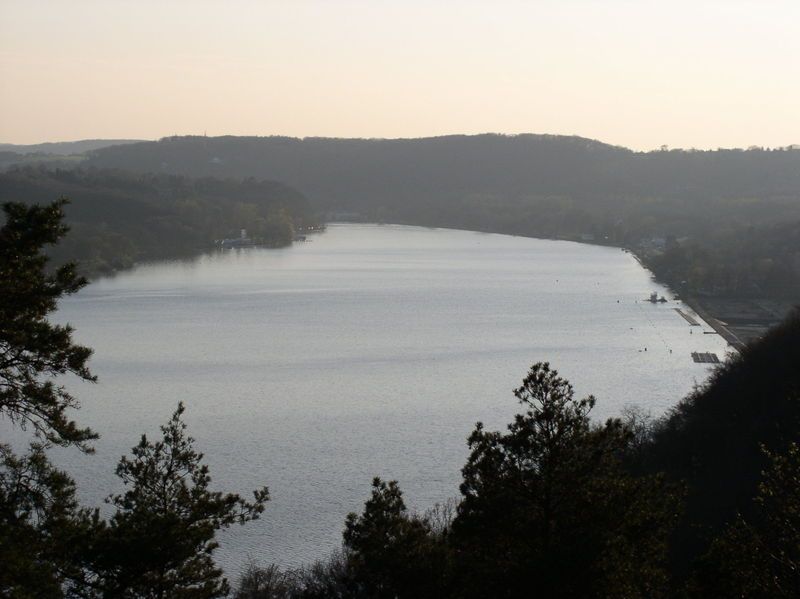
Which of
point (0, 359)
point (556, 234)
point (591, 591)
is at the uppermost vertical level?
point (0, 359)

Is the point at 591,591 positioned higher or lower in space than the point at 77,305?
higher

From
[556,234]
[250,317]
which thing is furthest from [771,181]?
[250,317]

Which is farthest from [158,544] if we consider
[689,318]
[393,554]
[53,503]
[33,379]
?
[689,318]

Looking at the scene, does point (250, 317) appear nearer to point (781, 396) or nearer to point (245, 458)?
point (245, 458)

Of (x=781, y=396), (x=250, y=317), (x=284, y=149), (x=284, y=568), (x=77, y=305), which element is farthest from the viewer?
(x=284, y=149)

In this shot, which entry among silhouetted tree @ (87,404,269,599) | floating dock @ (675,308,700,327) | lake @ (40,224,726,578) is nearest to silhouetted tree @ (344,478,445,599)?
silhouetted tree @ (87,404,269,599)

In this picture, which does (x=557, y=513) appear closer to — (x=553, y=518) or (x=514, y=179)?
(x=553, y=518)
